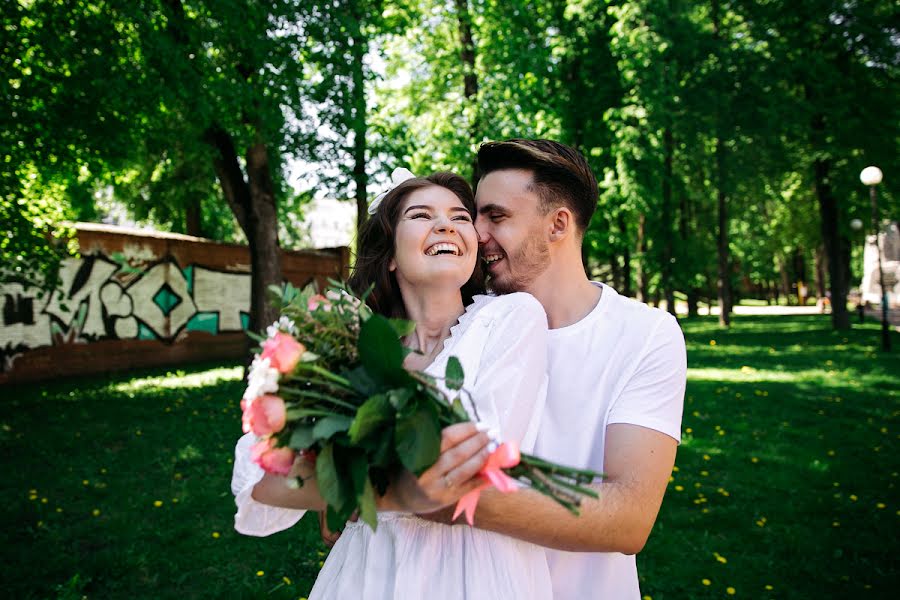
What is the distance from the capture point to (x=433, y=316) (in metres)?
2.17

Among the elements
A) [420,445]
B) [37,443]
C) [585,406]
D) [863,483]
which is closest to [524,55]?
[863,483]

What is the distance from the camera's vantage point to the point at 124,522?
523 centimetres

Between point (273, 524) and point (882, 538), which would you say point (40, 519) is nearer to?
point (273, 524)

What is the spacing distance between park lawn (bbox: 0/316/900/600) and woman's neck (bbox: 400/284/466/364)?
9.56 feet

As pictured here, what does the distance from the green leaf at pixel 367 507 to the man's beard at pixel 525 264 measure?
132 centimetres

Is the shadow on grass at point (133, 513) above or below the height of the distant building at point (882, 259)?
below

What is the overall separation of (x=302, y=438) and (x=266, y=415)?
0.29ft

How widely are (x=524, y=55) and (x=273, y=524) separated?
1290 cm

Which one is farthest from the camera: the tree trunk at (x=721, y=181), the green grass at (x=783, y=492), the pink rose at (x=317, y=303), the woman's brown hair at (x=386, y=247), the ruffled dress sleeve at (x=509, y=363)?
the tree trunk at (x=721, y=181)

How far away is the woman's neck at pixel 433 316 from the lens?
7.05 feet

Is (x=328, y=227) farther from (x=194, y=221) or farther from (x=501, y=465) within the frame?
(x=501, y=465)

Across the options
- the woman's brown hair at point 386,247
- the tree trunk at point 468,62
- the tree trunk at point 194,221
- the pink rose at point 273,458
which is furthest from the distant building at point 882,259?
the pink rose at point 273,458

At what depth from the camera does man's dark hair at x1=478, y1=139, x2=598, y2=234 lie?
7.89 feet

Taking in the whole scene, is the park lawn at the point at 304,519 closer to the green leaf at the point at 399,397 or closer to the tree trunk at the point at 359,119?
the green leaf at the point at 399,397
